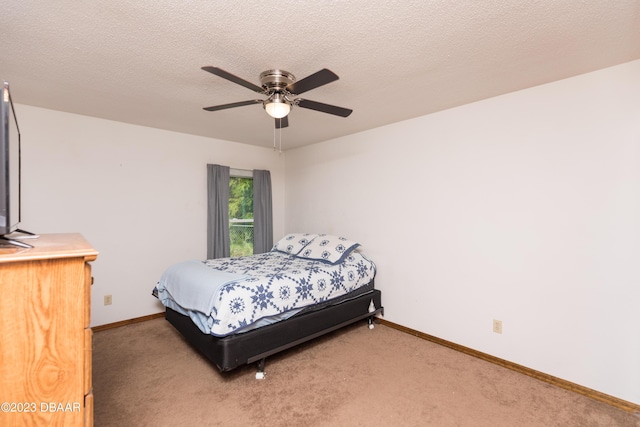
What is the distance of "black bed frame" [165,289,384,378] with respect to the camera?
2.24 meters

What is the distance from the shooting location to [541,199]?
2383 millimetres

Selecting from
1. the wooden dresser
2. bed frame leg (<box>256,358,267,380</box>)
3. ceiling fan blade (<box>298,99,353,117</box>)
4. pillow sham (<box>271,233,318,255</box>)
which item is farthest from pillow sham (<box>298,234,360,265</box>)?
the wooden dresser

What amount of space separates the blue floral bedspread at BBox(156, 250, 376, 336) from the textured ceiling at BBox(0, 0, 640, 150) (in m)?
1.63

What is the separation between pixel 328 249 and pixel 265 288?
118 cm

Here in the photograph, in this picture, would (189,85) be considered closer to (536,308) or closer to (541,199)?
(541,199)

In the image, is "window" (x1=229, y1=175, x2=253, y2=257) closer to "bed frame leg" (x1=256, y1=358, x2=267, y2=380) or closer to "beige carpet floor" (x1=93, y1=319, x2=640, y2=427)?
"beige carpet floor" (x1=93, y1=319, x2=640, y2=427)

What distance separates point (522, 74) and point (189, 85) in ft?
8.40

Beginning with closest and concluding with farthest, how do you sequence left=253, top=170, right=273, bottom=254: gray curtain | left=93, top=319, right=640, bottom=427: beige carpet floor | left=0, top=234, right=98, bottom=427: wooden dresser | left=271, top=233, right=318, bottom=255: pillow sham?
left=0, top=234, right=98, bottom=427: wooden dresser < left=93, top=319, right=640, bottom=427: beige carpet floor < left=271, top=233, right=318, bottom=255: pillow sham < left=253, top=170, right=273, bottom=254: gray curtain

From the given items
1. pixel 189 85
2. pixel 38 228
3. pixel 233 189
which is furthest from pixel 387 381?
pixel 38 228

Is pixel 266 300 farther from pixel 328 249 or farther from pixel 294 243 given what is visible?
pixel 294 243

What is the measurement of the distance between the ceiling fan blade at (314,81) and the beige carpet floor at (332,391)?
2.10 meters

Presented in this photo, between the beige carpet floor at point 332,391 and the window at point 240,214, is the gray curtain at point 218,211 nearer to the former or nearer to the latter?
the window at point 240,214

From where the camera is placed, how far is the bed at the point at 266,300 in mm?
2271

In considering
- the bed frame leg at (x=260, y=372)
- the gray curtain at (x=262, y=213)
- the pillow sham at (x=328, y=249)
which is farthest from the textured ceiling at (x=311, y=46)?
the bed frame leg at (x=260, y=372)
